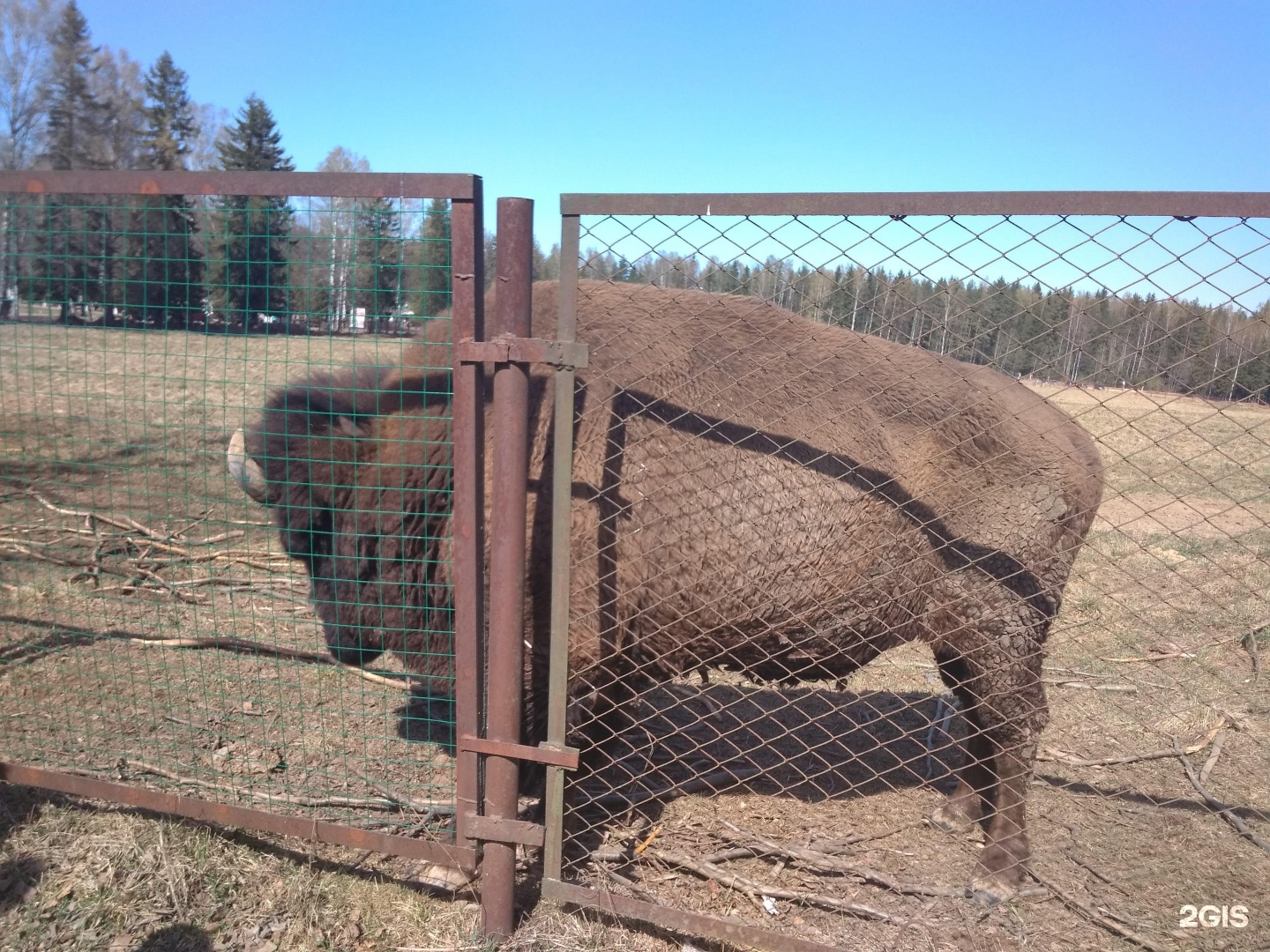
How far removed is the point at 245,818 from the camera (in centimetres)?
327

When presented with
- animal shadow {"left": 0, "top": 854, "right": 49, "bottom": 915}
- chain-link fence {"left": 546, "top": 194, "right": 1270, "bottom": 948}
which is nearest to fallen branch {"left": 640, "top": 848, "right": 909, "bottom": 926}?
chain-link fence {"left": 546, "top": 194, "right": 1270, "bottom": 948}

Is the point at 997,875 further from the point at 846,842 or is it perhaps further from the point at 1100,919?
the point at 846,842

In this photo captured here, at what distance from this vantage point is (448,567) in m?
3.39

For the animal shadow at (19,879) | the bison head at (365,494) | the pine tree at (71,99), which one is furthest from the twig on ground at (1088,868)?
the pine tree at (71,99)

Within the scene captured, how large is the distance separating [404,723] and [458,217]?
3.38m

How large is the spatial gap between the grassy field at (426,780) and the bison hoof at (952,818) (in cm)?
8

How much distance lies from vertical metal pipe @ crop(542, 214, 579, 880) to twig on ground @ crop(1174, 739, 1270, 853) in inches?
119

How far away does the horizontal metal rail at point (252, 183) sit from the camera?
8.93 ft

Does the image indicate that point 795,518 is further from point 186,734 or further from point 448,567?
point 186,734

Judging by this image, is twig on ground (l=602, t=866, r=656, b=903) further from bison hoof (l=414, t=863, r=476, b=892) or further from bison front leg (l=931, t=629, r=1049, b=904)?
bison front leg (l=931, t=629, r=1049, b=904)

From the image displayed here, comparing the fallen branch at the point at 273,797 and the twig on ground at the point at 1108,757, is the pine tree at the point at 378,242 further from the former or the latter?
the twig on ground at the point at 1108,757

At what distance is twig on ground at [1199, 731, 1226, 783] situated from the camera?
4.69 meters

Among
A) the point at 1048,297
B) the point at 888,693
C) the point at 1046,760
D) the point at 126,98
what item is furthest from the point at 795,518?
the point at 126,98

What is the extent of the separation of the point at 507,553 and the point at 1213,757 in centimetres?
475
